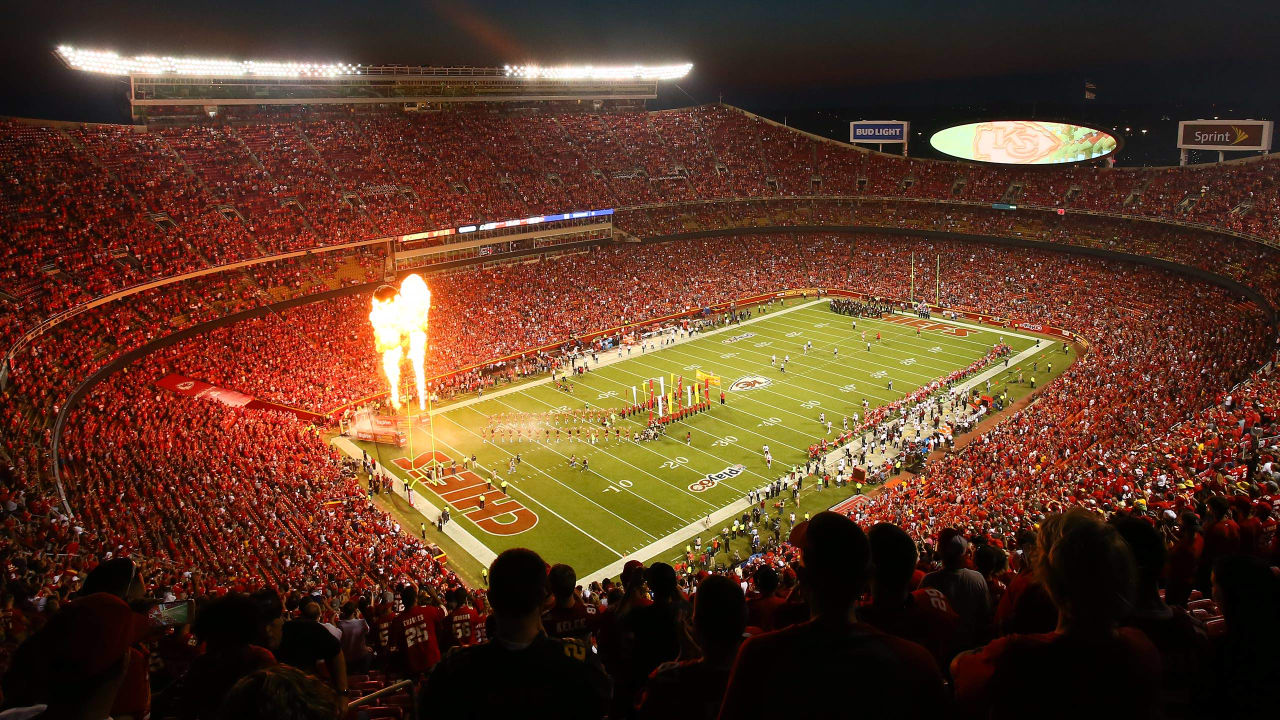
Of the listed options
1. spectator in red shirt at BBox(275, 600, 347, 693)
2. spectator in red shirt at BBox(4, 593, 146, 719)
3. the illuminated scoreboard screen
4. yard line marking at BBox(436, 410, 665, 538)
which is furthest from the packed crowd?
spectator in red shirt at BBox(4, 593, 146, 719)

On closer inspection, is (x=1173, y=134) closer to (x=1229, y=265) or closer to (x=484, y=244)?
(x=1229, y=265)

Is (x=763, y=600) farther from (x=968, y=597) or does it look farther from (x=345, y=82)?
(x=345, y=82)

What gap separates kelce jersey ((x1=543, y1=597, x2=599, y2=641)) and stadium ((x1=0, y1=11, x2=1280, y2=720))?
0.06m

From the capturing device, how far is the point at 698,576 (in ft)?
65.5

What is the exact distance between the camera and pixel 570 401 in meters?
38.8

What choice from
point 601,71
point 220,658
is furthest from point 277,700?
point 601,71

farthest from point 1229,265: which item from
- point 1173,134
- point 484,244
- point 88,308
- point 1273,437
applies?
point 88,308

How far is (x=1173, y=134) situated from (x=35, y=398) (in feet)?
222

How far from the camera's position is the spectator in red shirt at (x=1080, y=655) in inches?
103

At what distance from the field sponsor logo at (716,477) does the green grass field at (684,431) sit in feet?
0.61

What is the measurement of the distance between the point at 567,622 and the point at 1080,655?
4364 millimetres

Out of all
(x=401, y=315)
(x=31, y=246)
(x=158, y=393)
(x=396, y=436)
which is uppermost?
(x=31, y=246)

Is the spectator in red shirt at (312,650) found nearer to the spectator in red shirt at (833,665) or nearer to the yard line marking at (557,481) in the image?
the spectator in red shirt at (833,665)

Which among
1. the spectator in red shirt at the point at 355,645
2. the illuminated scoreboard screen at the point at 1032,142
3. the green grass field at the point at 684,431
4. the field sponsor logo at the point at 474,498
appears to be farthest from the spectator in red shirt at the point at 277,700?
the illuminated scoreboard screen at the point at 1032,142
